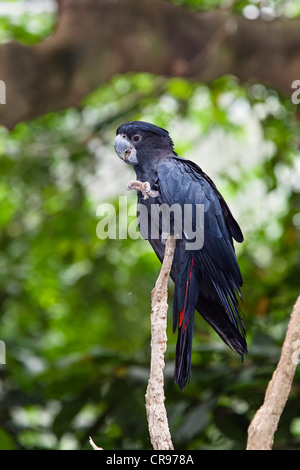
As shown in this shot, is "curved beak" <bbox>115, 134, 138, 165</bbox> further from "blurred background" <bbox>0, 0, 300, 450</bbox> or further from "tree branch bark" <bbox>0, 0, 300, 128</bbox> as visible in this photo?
"tree branch bark" <bbox>0, 0, 300, 128</bbox>

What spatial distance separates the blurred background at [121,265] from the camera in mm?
1989

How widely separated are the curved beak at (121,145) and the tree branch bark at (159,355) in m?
0.11

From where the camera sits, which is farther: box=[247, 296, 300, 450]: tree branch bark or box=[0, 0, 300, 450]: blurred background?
box=[0, 0, 300, 450]: blurred background

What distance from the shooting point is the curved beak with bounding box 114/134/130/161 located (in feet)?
2.29

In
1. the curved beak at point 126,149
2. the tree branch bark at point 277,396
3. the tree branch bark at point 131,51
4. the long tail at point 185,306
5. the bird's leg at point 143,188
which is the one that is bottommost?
the tree branch bark at point 277,396

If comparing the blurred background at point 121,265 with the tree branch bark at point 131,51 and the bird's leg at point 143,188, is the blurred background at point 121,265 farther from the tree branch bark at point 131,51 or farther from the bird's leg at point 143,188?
the bird's leg at point 143,188

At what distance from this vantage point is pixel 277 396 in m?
0.73

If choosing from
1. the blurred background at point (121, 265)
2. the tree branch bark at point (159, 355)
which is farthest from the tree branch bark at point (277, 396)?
the blurred background at point (121, 265)

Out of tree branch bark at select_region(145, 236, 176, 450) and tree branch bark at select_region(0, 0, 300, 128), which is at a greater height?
tree branch bark at select_region(0, 0, 300, 128)

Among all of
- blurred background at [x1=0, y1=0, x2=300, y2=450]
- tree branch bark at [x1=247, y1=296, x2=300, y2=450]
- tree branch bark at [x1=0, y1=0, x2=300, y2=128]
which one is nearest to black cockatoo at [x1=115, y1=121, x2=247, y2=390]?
tree branch bark at [x1=247, y1=296, x2=300, y2=450]

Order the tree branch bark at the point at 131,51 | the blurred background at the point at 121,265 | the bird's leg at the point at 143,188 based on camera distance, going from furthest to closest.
Result: the blurred background at the point at 121,265, the tree branch bark at the point at 131,51, the bird's leg at the point at 143,188

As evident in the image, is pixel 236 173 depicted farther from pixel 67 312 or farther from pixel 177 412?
pixel 67 312

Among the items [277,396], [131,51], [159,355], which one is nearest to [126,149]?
[159,355]

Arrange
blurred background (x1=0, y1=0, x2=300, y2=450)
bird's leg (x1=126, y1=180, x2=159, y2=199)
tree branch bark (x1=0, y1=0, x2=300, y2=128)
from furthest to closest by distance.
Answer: blurred background (x1=0, y1=0, x2=300, y2=450), tree branch bark (x1=0, y1=0, x2=300, y2=128), bird's leg (x1=126, y1=180, x2=159, y2=199)
